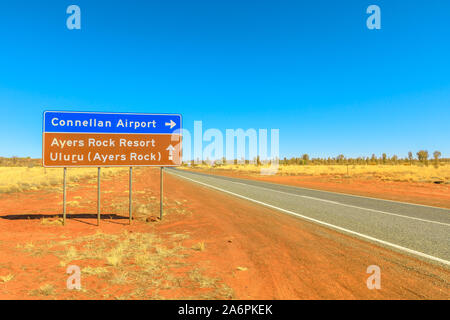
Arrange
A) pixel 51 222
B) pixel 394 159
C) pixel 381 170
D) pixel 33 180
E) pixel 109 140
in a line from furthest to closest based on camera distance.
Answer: pixel 394 159, pixel 381 170, pixel 33 180, pixel 109 140, pixel 51 222

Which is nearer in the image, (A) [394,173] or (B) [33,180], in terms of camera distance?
(B) [33,180]

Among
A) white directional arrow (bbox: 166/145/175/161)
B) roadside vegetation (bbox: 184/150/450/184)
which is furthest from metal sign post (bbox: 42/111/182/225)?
roadside vegetation (bbox: 184/150/450/184)

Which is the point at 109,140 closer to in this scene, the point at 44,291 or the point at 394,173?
the point at 44,291

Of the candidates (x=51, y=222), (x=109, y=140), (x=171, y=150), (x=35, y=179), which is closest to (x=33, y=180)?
(x=35, y=179)

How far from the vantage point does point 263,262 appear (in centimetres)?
455

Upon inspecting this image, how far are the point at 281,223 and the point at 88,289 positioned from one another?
5.57 metres

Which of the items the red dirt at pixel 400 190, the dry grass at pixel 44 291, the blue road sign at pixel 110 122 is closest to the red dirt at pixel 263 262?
the dry grass at pixel 44 291
